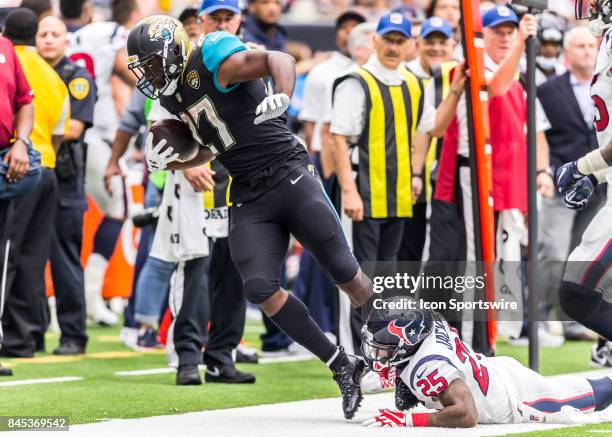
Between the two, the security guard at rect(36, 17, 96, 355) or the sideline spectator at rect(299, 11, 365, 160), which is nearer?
the security guard at rect(36, 17, 96, 355)

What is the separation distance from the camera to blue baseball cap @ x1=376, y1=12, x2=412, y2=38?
29.1 ft

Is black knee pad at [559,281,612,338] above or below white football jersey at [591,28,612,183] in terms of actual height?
below

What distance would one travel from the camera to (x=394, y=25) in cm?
889

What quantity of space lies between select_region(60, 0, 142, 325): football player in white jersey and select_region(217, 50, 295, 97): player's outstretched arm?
5.24 meters

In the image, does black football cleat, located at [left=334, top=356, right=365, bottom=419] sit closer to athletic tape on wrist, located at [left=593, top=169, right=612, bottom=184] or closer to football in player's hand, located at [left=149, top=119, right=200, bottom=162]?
football in player's hand, located at [left=149, top=119, right=200, bottom=162]

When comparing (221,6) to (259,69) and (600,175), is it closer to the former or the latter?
(259,69)

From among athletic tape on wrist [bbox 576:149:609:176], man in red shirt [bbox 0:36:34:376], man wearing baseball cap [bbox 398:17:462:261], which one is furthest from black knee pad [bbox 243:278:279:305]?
→ man wearing baseball cap [bbox 398:17:462:261]

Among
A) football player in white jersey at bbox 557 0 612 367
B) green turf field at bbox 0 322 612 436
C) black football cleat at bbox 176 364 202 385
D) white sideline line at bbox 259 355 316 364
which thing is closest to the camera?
football player in white jersey at bbox 557 0 612 367

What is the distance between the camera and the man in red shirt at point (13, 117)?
27.5 ft

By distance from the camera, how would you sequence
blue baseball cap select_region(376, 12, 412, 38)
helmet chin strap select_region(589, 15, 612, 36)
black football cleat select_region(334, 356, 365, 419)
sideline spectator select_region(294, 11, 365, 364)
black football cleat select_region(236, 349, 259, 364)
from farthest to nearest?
sideline spectator select_region(294, 11, 365, 364)
black football cleat select_region(236, 349, 259, 364)
blue baseball cap select_region(376, 12, 412, 38)
helmet chin strap select_region(589, 15, 612, 36)
black football cleat select_region(334, 356, 365, 419)

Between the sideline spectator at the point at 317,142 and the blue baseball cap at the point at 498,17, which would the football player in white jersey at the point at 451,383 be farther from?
the sideline spectator at the point at 317,142

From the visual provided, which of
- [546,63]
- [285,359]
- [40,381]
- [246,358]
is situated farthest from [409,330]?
[546,63]

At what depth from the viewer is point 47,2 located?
1011 centimetres

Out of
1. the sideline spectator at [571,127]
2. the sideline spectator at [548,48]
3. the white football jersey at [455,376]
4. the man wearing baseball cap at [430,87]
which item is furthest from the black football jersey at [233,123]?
the sideline spectator at [548,48]
